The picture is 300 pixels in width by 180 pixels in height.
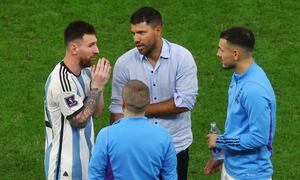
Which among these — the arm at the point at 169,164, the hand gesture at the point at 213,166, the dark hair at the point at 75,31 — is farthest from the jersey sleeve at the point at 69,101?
the hand gesture at the point at 213,166

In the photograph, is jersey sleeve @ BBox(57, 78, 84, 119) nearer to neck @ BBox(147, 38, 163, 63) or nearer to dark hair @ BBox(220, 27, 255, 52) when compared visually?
neck @ BBox(147, 38, 163, 63)

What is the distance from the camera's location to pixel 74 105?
690 centimetres

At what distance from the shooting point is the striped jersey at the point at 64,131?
694 cm

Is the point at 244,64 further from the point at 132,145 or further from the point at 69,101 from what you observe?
the point at 69,101

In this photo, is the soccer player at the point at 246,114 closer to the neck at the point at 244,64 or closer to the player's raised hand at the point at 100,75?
the neck at the point at 244,64

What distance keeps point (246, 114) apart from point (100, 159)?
4.55 ft

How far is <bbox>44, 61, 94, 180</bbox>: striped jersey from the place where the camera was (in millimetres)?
6941

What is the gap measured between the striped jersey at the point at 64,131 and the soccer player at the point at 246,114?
3.79 feet

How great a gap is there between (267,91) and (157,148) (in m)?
1.16

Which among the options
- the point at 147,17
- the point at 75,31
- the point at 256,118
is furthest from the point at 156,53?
the point at 256,118

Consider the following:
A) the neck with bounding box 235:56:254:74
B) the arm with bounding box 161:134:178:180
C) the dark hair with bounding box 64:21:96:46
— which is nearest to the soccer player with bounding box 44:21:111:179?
the dark hair with bounding box 64:21:96:46

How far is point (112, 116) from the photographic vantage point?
25.3 ft

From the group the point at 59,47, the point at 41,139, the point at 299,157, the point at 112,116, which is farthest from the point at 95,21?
the point at 112,116

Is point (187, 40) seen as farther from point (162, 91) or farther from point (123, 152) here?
point (123, 152)
